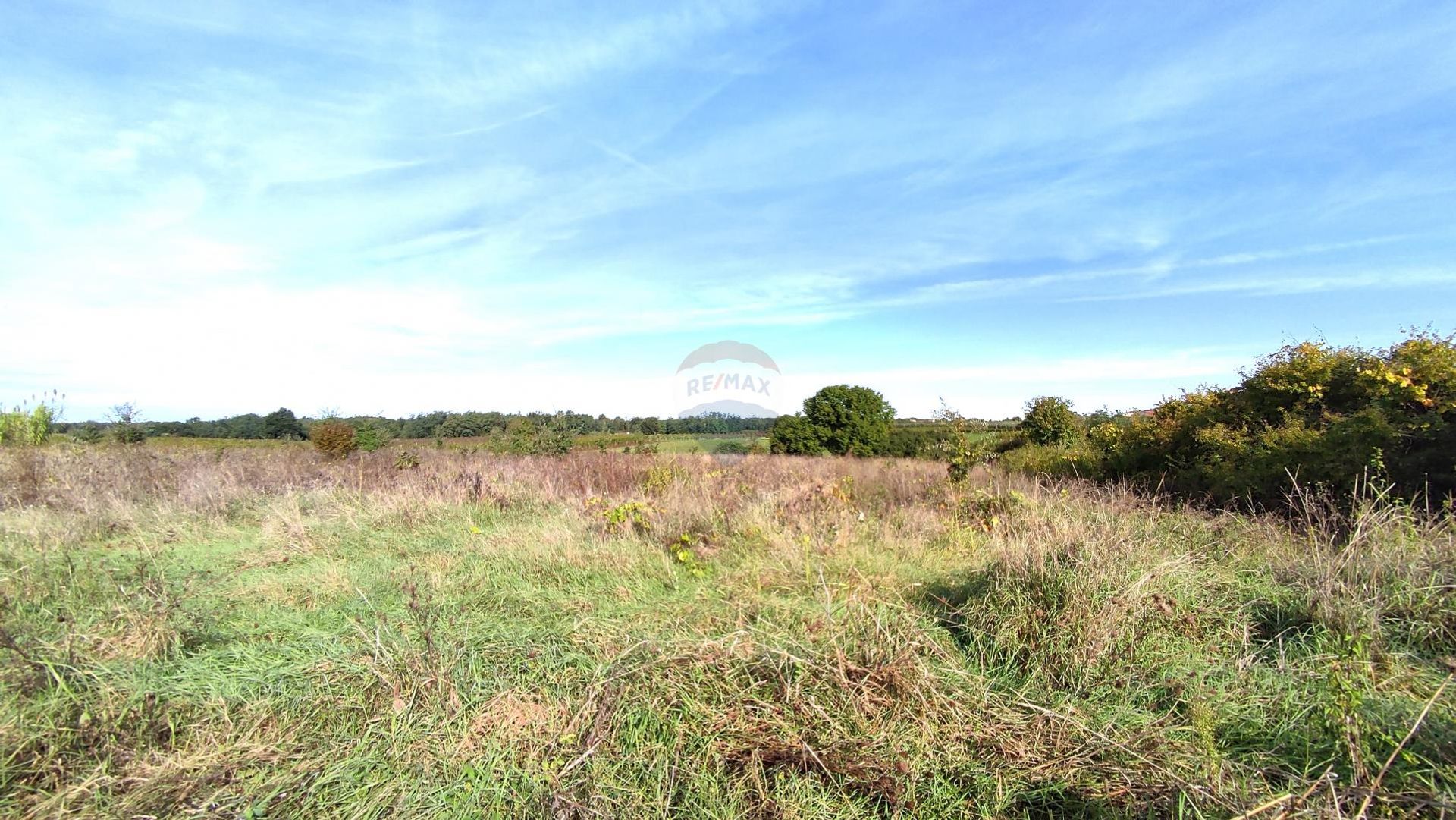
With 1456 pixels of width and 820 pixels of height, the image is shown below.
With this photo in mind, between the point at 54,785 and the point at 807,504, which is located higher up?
the point at 807,504

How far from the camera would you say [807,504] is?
583 centimetres

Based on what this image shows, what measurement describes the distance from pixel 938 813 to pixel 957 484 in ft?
21.2

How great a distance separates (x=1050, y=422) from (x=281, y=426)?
2383 cm

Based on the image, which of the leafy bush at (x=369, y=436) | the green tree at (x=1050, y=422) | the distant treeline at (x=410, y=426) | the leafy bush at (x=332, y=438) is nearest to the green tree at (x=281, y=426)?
the distant treeline at (x=410, y=426)

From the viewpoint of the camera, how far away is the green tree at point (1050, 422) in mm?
14695

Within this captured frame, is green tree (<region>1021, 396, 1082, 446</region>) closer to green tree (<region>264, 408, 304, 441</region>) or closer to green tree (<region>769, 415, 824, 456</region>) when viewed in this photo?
green tree (<region>769, 415, 824, 456</region>)

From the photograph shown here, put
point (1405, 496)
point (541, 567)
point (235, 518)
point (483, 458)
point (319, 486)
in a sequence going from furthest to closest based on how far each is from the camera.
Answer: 1. point (483, 458)
2. point (319, 486)
3. point (235, 518)
4. point (1405, 496)
5. point (541, 567)

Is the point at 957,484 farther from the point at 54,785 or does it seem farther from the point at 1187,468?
the point at 54,785

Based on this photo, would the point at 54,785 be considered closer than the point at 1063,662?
Yes

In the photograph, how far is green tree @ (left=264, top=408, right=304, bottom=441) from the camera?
1958cm

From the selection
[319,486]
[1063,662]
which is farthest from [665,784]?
[319,486]

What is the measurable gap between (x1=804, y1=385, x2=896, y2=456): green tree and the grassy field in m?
14.3

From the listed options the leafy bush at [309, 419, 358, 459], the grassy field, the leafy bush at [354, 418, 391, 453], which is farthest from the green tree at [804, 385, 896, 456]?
the grassy field

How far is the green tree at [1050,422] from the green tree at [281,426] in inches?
880
